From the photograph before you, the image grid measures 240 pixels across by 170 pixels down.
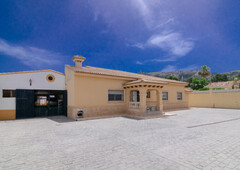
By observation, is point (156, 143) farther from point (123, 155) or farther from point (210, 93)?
point (210, 93)

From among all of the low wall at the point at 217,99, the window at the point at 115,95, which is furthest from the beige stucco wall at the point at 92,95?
the low wall at the point at 217,99

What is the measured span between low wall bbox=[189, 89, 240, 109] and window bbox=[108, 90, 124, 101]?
676 inches

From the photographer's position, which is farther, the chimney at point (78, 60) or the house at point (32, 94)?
the chimney at point (78, 60)

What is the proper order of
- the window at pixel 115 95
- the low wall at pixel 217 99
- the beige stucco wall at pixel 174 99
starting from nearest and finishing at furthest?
the window at pixel 115 95 < the beige stucco wall at pixel 174 99 < the low wall at pixel 217 99

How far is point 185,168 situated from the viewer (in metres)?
3.26

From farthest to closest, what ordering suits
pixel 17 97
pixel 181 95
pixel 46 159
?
1. pixel 181 95
2. pixel 17 97
3. pixel 46 159

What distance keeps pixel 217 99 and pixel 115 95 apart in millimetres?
18700

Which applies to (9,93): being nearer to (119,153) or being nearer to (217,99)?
(119,153)

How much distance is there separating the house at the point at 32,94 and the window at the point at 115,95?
4604mm

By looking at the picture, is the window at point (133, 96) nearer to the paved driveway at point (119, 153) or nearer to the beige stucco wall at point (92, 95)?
the beige stucco wall at point (92, 95)

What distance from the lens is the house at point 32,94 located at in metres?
10.6

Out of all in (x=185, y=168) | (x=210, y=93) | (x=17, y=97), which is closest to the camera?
(x=185, y=168)

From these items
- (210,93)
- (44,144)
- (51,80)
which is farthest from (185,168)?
(210,93)

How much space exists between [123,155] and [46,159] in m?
2.36
